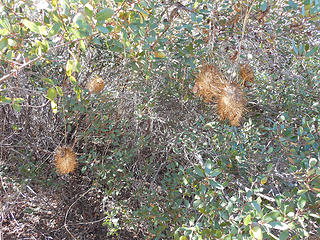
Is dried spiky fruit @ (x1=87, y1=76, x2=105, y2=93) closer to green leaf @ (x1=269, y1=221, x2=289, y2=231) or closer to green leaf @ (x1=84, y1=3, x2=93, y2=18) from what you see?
green leaf @ (x1=84, y1=3, x2=93, y2=18)

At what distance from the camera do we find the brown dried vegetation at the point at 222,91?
56.6 inches

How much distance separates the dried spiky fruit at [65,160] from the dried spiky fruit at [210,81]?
949mm

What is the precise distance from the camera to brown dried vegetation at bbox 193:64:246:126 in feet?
4.72

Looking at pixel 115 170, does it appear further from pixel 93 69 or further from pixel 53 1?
pixel 53 1

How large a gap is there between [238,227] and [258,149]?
685 mm

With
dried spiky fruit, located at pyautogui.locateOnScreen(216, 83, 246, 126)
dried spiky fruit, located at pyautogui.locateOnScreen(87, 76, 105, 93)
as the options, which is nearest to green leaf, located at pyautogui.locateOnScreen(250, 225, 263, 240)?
dried spiky fruit, located at pyautogui.locateOnScreen(216, 83, 246, 126)

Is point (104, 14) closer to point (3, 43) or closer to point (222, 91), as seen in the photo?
point (3, 43)

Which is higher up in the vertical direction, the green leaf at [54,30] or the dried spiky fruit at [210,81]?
the green leaf at [54,30]

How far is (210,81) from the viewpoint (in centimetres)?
155

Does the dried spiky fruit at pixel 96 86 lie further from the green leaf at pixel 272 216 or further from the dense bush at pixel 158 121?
the green leaf at pixel 272 216

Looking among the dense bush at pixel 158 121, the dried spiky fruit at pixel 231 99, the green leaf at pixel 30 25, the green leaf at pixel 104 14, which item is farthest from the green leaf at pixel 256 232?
the green leaf at pixel 30 25

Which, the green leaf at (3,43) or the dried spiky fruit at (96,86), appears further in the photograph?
the dried spiky fruit at (96,86)

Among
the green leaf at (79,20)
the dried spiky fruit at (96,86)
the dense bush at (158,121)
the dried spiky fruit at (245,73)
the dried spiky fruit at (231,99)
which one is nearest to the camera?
the green leaf at (79,20)

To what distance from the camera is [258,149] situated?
1610 mm
